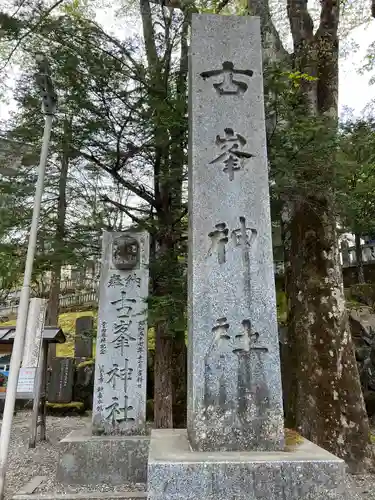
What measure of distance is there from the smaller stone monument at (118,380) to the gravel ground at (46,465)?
22 cm

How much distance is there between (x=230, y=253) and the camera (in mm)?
2854

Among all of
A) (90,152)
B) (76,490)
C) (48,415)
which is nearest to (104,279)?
(90,152)

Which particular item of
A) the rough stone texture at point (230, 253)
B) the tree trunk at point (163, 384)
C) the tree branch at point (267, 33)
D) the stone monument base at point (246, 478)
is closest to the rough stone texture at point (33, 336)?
the tree trunk at point (163, 384)

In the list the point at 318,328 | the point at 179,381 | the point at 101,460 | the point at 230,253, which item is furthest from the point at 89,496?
the point at 318,328

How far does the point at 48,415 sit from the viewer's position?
1001cm

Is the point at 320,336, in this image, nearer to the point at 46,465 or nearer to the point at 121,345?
the point at 121,345

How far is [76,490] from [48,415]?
602cm

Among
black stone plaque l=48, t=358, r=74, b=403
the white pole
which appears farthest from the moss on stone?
black stone plaque l=48, t=358, r=74, b=403

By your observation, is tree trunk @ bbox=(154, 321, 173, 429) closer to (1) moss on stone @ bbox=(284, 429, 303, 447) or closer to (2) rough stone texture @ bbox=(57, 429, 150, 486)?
(2) rough stone texture @ bbox=(57, 429, 150, 486)

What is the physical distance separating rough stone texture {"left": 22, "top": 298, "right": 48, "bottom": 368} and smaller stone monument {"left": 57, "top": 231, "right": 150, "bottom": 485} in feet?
2.98

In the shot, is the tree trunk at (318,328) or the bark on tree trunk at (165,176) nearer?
the bark on tree trunk at (165,176)

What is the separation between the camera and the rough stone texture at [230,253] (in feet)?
8.24

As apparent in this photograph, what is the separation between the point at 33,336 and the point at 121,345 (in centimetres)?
124

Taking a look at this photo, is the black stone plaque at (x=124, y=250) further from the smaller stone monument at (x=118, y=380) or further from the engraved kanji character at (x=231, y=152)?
the engraved kanji character at (x=231, y=152)
